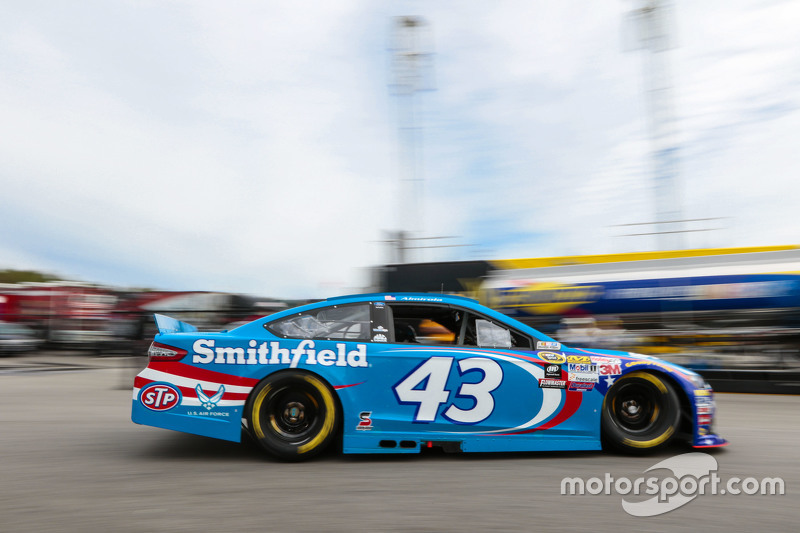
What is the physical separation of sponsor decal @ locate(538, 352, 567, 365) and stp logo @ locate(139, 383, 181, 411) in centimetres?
275

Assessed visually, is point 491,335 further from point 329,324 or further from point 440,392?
point 329,324

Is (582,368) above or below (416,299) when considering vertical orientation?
below

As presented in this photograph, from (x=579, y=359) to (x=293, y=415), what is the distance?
222 cm

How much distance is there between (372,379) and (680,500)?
2.14m

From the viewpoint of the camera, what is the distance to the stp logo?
4.35 metres

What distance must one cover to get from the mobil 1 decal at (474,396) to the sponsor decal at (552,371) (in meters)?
0.08

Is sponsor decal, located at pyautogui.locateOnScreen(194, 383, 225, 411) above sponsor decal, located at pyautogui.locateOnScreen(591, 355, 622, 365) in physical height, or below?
below

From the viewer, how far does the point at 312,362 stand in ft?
14.5

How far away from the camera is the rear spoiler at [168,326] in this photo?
4477 mm

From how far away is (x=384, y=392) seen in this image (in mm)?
4383

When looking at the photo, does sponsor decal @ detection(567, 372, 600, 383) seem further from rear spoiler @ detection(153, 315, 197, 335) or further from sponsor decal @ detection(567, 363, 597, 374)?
rear spoiler @ detection(153, 315, 197, 335)

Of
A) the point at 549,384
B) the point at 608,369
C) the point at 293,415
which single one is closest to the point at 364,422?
the point at 293,415

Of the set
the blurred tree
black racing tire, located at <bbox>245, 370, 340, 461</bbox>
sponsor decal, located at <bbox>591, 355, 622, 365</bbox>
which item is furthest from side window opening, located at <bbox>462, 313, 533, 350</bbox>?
the blurred tree

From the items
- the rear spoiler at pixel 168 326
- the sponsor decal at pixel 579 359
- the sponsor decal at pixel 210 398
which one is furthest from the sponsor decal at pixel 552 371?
the rear spoiler at pixel 168 326
